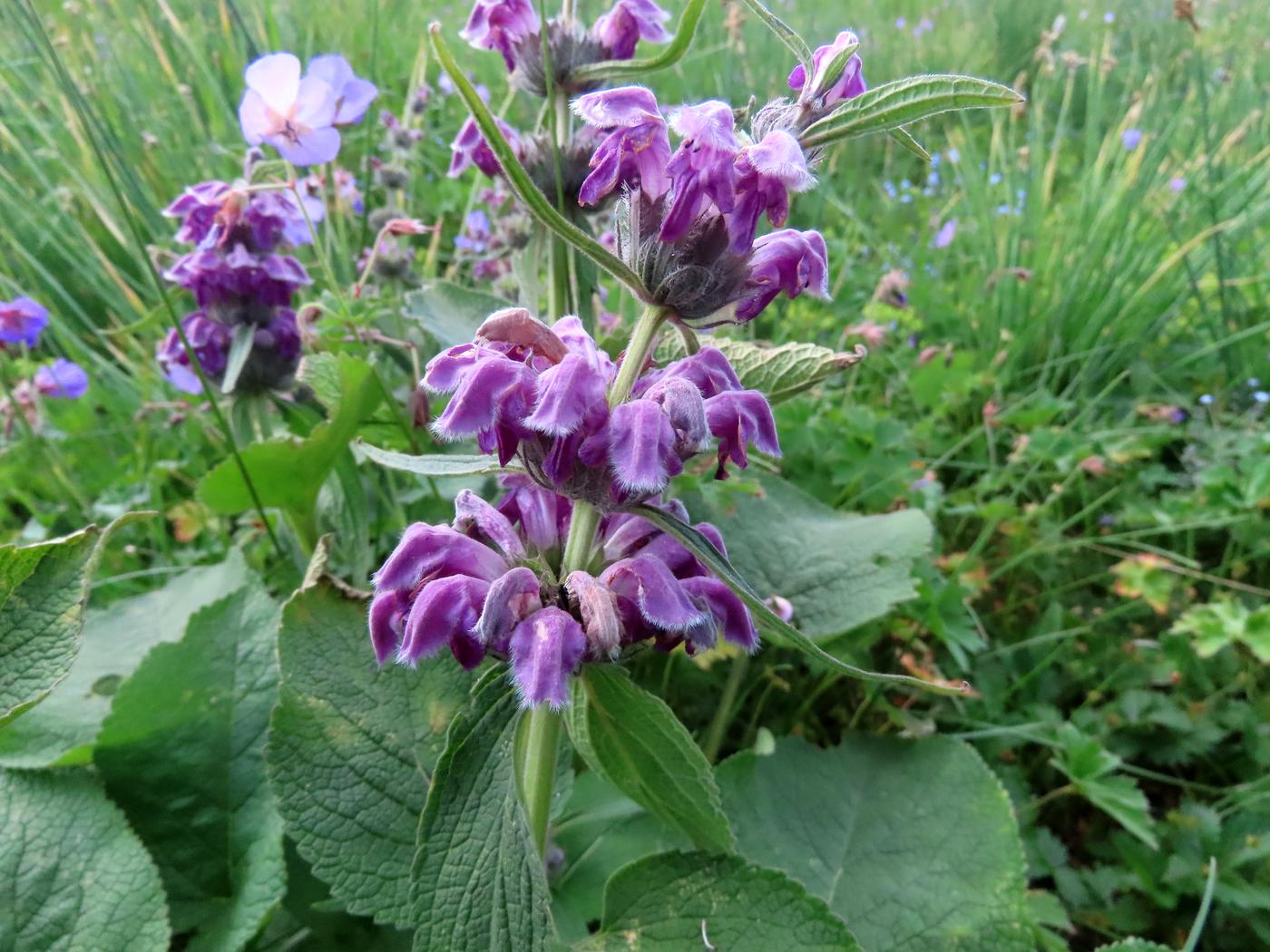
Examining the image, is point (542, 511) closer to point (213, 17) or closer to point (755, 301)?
point (755, 301)

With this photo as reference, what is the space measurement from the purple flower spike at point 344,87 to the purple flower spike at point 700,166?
3.02ft

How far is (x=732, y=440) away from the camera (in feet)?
2.21

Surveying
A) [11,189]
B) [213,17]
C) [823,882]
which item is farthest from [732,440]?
[213,17]

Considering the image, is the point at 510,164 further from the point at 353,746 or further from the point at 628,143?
the point at 353,746

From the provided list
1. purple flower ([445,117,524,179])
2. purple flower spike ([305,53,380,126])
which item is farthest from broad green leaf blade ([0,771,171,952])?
purple flower spike ([305,53,380,126])

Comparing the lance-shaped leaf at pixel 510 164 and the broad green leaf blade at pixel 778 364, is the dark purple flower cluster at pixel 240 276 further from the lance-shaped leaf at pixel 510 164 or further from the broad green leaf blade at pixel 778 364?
the lance-shaped leaf at pixel 510 164

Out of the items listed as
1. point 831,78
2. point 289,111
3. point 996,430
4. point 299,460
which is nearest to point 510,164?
point 831,78

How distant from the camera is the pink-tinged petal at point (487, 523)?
2.43 ft

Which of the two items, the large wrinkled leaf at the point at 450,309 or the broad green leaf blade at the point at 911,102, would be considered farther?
the large wrinkled leaf at the point at 450,309

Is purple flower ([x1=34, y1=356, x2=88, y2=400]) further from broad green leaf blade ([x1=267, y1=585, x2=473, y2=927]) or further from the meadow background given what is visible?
broad green leaf blade ([x1=267, y1=585, x2=473, y2=927])

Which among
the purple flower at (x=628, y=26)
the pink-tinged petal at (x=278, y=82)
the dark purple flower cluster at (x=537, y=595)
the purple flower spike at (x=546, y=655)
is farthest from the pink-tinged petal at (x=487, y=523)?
the pink-tinged petal at (x=278, y=82)

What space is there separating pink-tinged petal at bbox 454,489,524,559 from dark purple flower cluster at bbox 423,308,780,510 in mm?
75

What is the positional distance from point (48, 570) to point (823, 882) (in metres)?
0.92

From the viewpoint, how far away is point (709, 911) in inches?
31.9
